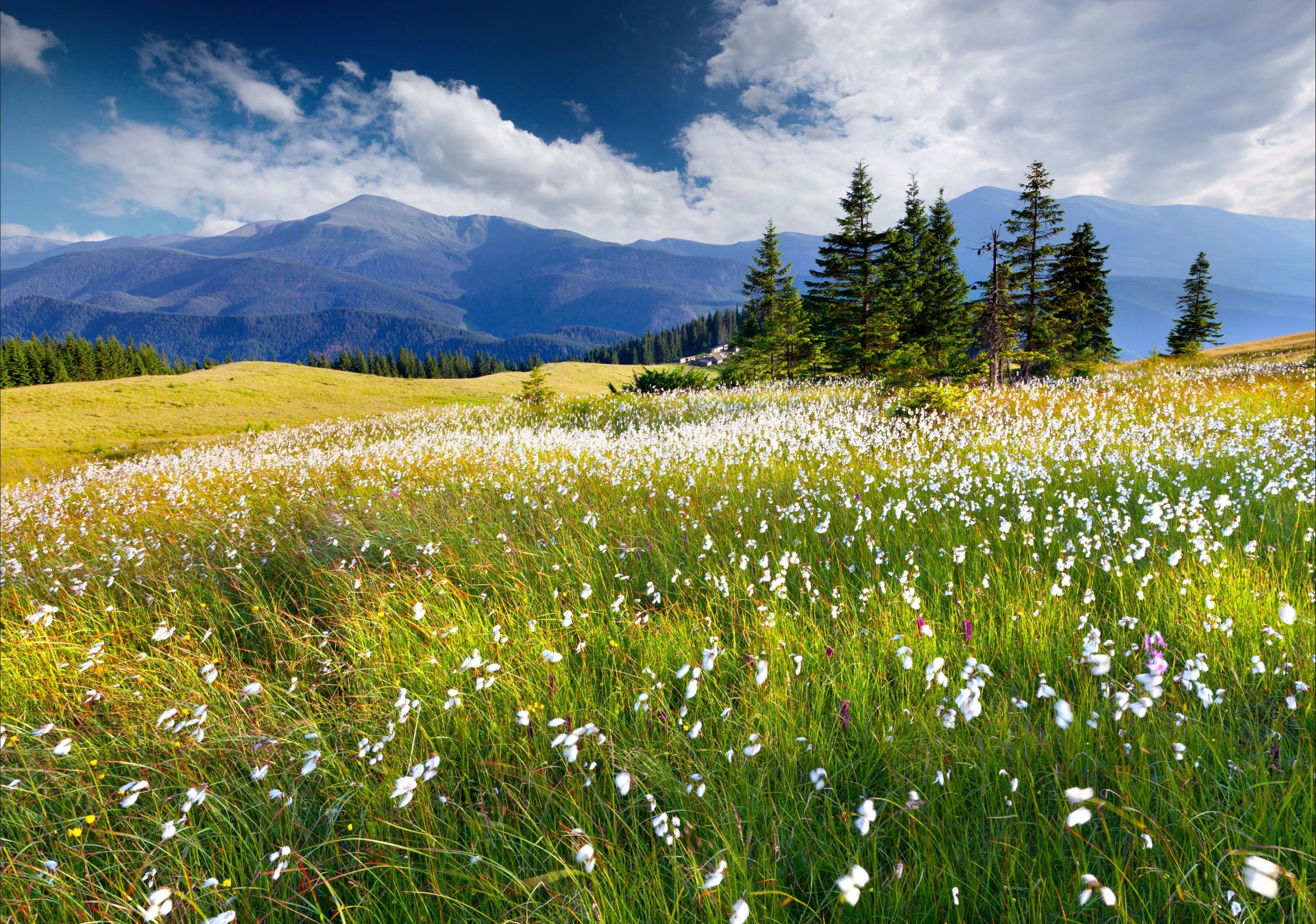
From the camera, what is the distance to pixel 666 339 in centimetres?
14025

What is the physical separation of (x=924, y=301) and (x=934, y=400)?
74.3 feet

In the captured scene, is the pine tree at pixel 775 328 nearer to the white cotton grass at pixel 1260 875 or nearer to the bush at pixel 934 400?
the bush at pixel 934 400

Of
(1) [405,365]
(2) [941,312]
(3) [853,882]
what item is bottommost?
(3) [853,882]

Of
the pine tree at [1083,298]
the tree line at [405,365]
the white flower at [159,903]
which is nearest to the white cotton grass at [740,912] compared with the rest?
the white flower at [159,903]

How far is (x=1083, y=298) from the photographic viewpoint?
2892 cm

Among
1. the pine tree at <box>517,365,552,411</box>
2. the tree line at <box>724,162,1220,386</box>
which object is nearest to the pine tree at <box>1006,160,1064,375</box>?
the tree line at <box>724,162,1220,386</box>

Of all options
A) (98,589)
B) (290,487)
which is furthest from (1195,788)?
(290,487)

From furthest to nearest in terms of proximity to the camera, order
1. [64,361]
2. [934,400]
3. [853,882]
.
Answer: [64,361]
[934,400]
[853,882]

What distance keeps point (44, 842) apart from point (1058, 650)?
501 cm

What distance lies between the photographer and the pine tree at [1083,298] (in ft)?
92.8

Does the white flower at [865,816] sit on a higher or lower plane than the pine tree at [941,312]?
lower

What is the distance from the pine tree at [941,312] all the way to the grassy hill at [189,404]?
3126cm

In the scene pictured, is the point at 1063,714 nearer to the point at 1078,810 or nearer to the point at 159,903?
the point at 1078,810

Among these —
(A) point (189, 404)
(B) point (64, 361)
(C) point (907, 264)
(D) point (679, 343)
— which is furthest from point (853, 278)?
(B) point (64, 361)
